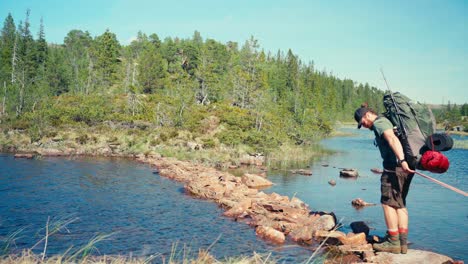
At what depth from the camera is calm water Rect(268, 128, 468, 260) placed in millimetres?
10906

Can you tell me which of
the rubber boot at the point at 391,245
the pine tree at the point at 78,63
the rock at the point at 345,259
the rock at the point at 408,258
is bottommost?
the rock at the point at 345,259

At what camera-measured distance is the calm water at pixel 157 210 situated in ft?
32.3

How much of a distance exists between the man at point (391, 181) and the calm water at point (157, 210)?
1418 millimetres

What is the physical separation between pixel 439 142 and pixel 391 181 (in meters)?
1.20

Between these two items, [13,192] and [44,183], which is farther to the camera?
[44,183]

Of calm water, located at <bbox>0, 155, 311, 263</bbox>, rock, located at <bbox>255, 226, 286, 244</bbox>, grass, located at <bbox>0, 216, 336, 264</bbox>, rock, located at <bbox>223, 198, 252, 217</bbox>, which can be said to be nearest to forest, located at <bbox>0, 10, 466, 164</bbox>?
calm water, located at <bbox>0, 155, 311, 263</bbox>

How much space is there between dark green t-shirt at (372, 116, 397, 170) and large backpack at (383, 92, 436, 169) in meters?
0.22

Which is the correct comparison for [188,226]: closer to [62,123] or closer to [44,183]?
[44,183]

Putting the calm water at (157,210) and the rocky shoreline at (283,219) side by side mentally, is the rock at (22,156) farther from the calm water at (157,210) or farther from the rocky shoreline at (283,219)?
the rocky shoreline at (283,219)

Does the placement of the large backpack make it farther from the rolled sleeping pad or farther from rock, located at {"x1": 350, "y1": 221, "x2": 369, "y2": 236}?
rock, located at {"x1": 350, "y1": 221, "x2": 369, "y2": 236}

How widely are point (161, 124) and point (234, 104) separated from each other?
648 inches

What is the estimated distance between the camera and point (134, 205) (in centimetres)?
1401

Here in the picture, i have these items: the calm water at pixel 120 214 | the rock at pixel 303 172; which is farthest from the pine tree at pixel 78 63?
the rock at pixel 303 172

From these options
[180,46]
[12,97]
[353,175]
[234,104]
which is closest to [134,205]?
[353,175]
